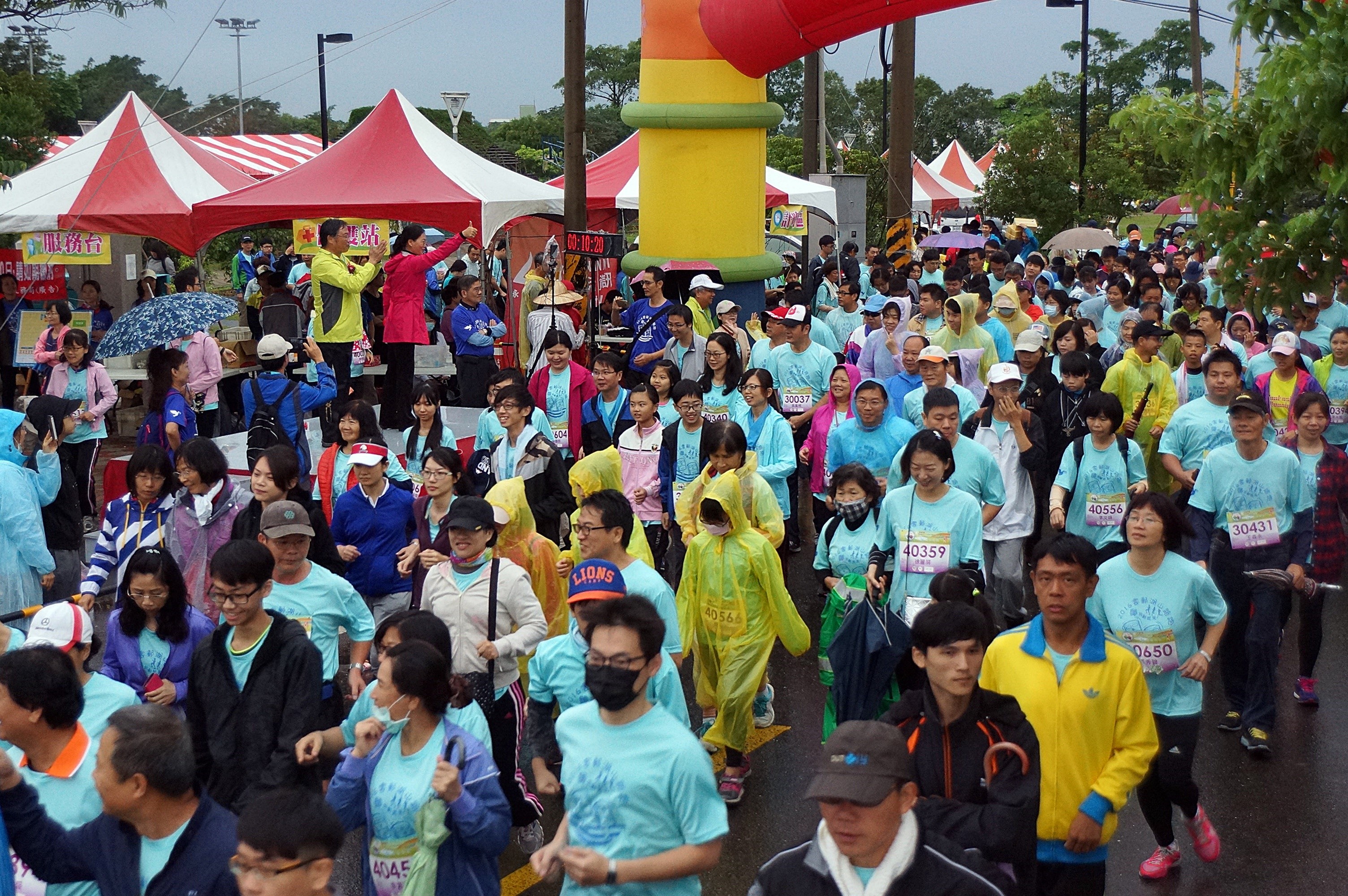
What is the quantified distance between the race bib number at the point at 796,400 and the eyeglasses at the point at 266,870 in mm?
8206

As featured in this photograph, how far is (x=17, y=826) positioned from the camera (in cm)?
390

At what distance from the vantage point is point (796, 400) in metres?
11.2

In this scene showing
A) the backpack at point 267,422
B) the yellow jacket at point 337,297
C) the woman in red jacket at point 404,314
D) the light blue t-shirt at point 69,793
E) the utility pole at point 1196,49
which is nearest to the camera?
the light blue t-shirt at point 69,793

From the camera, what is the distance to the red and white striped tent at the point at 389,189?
15555 mm

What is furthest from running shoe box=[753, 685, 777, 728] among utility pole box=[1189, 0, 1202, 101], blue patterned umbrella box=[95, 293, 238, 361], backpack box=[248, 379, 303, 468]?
utility pole box=[1189, 0, 1202, 101]

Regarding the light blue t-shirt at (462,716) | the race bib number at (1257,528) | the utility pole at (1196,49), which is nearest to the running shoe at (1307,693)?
the race bib number at (1257,528)

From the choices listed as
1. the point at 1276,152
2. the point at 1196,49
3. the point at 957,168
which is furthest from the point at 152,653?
the point at 957,168

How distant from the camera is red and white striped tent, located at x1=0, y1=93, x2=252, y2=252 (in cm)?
1652

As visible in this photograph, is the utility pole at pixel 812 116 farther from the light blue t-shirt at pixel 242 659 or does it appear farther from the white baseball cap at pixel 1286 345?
the light blue t-shirt at pixel 242 659

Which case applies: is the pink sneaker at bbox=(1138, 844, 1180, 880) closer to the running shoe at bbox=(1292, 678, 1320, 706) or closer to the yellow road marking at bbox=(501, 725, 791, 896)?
the yellow road marking at bbox=(501, 725, 791, 896)

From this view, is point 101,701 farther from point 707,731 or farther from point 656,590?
point 707,731

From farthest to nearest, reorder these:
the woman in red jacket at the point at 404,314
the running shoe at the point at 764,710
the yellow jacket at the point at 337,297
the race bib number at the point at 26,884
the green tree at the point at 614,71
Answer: the green tree at the point at 614,71
the woman in red jacket at the point at 404,314
the yellow jacket at the point at 337,297
the running shoe at the point at 764,710
the race bib number at the point at 26,884

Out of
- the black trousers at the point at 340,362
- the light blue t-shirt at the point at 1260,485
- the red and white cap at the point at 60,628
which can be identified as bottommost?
the red and white cap at the point at 60,628

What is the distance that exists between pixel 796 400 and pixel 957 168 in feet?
150
